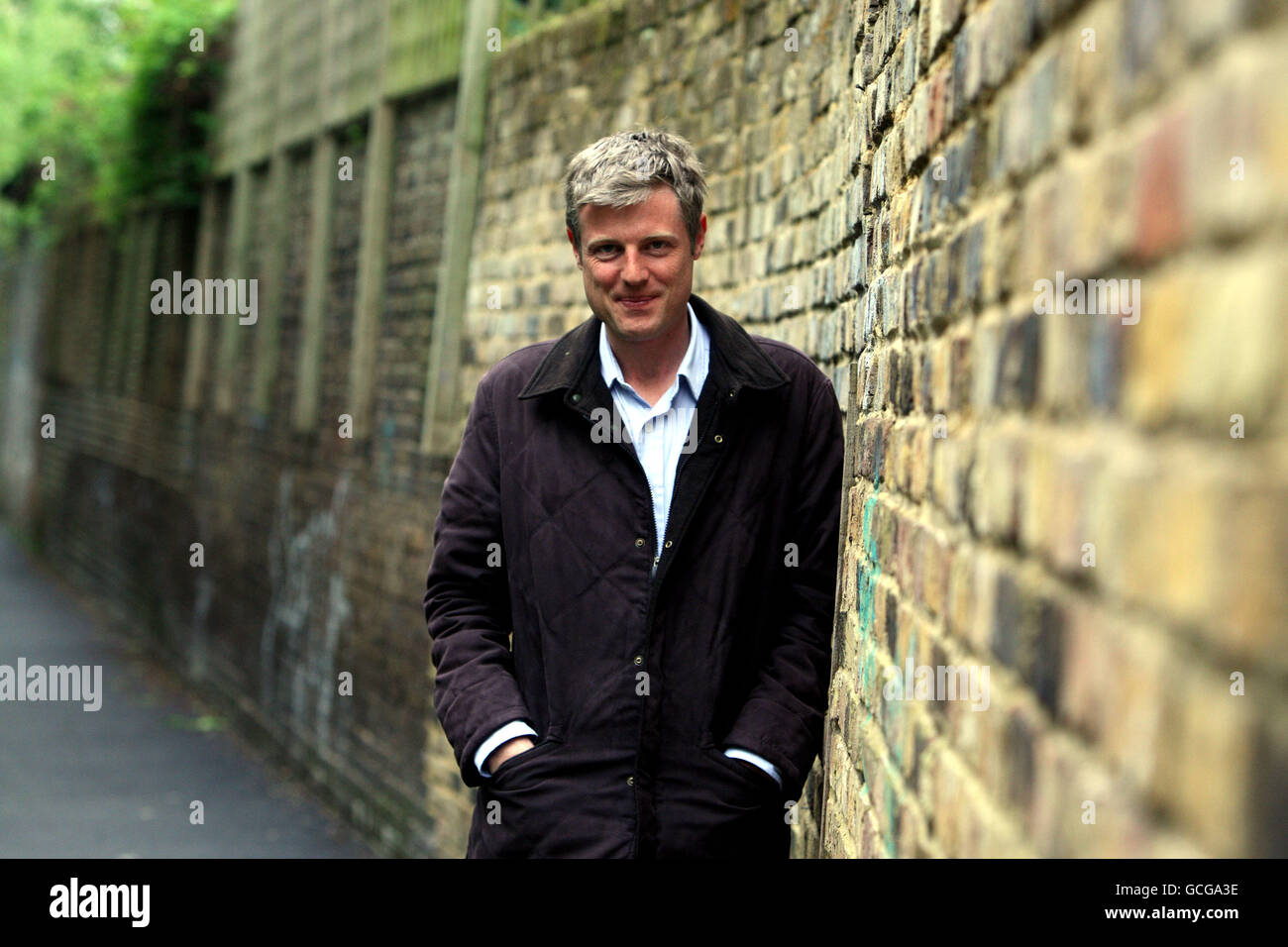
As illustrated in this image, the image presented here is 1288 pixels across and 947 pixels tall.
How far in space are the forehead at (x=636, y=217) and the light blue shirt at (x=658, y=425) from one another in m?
0.22

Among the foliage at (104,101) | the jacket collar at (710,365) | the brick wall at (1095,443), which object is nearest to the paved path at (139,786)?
the foliage at (104,101)

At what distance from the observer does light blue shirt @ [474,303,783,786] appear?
3082 mm

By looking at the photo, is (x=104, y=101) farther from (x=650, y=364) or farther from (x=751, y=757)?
(x=751, y=757)

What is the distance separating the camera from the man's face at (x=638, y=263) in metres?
3.07

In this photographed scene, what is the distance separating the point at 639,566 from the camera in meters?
3.05

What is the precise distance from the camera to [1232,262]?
1.06 metres

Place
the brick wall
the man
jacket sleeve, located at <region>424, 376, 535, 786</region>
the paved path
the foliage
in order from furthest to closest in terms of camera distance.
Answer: the foliage → the paved path → jacket sleeve, located at <region>424, 376, 535, 786</region> → the man → the brick wall

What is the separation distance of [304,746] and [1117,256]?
361 inches

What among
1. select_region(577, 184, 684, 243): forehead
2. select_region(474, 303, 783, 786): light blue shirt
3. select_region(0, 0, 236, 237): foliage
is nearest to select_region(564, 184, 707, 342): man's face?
select_region(577, 184, 684, 243): forehead

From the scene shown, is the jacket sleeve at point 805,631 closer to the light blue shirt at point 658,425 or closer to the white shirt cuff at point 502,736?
the light blue shirt at point 658,425

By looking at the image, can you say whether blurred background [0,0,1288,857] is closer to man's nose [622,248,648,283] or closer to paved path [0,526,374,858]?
paved path [0,526,374,858]

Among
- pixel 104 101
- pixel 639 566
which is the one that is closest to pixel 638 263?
pixel 639 566
